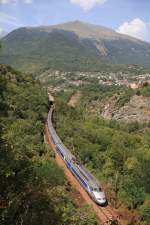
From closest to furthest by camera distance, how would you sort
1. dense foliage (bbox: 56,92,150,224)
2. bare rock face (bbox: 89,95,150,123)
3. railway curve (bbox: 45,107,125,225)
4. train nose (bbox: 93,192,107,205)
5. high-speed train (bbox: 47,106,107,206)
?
railway curve (bbox: 45,107,125,225)
train nose (bbox: 93,192,107,205)
high-speed train (bbox: 47,106,107,206)
dense foliage (bbox: 56,92,150,224)
bare rock face (bbox: 89,95,150,123)

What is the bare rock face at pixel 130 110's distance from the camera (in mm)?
122312

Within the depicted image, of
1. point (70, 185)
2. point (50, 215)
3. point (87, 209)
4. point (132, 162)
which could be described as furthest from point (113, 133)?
point (50, 215)

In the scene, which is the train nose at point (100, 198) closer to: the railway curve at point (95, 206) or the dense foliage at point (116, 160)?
the railway curve at point (95, 206)

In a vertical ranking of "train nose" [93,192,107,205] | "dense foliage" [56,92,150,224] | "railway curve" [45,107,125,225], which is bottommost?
"dense foliage" [56,92,150,224]

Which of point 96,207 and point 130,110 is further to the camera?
point 130,110

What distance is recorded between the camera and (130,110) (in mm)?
128000

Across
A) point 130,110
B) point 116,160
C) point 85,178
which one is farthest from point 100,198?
point 130,110

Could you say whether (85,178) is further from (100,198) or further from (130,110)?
(130,110)

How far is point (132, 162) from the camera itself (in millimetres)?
50625

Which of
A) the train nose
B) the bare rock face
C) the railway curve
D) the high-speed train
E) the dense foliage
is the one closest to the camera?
the railway curve

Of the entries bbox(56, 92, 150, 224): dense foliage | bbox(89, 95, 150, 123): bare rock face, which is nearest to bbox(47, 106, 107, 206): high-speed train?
bbox(56, 92, 150, 224): dense foliage

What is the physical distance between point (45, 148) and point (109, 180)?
9764 millimetres

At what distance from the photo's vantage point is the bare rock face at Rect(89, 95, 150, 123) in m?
122

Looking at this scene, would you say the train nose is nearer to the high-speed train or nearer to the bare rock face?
the high-speed train
